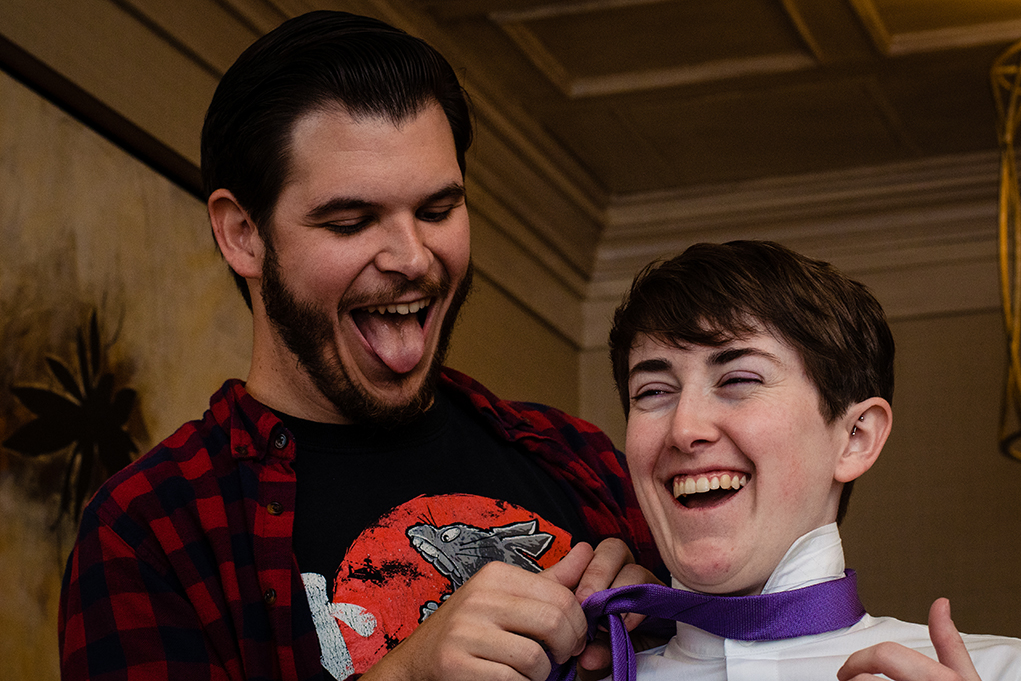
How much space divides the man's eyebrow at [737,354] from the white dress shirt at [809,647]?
0.60 feet

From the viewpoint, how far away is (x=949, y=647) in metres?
1.07

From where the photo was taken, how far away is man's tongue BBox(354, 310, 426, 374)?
1.56 meters

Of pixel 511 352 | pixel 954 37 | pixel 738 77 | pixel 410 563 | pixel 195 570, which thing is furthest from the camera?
pixel 511 352

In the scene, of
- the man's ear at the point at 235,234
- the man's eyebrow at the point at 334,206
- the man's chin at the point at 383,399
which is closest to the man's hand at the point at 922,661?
the man's chin at the point at 383,399

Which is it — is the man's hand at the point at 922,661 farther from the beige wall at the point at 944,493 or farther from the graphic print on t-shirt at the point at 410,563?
the beige wall at the point at 944,493

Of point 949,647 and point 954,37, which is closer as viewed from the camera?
point 949,647

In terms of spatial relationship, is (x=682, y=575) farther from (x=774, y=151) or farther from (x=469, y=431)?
(x=774, y=151)

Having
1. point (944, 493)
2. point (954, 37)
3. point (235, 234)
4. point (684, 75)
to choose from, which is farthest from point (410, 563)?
point (944, 493)

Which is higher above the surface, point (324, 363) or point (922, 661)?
point (324, 363)

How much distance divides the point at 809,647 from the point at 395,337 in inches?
24.6

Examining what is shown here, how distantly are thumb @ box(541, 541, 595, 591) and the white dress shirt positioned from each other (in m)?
0.11

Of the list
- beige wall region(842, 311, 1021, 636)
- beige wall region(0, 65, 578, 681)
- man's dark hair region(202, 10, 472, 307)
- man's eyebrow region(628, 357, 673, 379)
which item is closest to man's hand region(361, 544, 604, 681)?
man's eyebrow region(628, 357, 673, 379)

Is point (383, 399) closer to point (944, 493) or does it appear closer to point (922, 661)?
point (922, 661)

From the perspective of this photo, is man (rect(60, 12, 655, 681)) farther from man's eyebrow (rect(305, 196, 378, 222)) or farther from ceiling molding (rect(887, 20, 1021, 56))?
ceiling molding (rect(887, 20, 1021, 56))
